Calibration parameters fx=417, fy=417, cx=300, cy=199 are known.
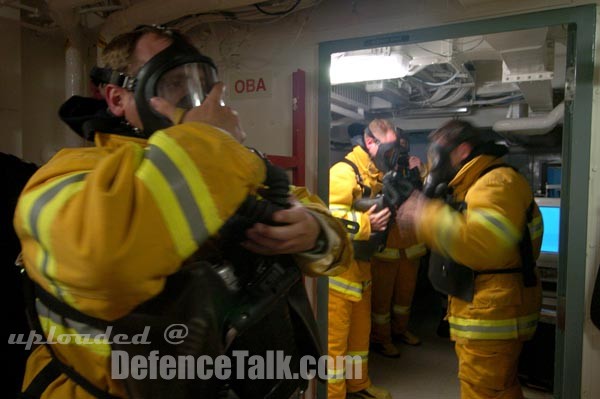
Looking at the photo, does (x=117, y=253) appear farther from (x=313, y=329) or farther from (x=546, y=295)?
(x=546, y=295)

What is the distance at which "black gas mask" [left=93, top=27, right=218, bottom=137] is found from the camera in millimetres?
1104

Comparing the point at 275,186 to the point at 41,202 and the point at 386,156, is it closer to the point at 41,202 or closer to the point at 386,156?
the point at 41,202

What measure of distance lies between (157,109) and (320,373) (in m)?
0.91

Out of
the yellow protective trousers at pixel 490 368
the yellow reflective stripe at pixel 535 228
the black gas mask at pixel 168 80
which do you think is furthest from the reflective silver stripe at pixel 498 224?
the black gas mask at pixel 168 80

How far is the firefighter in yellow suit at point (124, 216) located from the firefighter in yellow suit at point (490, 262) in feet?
5.64

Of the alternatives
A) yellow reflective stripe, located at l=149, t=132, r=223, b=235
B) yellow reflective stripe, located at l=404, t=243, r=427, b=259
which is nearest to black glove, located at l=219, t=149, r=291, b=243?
yellow reflective stripe, located at l=149, t=132, r=223, b=235

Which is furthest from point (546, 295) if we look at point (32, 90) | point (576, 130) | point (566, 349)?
point (32, 90)

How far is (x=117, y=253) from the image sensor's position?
0.66 meters

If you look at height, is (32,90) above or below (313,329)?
above

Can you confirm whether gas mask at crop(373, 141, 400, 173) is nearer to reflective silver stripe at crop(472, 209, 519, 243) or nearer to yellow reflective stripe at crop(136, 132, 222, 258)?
reflective silver stripe at crop(472, 209, 519, 243)

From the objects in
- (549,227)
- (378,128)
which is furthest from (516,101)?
(378,128)

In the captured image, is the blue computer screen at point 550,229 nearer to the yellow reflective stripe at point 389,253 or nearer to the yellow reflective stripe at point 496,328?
the yellow reflective stripe at point 389,253

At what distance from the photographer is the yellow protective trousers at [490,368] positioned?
2412 millimetres

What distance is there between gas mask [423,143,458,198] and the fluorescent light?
0.64 metres
